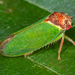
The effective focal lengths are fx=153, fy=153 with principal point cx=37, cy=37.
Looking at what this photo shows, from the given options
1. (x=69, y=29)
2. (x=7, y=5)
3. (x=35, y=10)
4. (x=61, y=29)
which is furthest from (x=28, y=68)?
(x=7, y=5)

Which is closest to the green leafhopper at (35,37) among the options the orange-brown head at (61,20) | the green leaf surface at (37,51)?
the orange-brown head at (61,20)

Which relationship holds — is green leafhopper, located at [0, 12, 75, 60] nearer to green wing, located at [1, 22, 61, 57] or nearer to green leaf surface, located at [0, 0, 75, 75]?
green wing, located at [1, 22, 61, 57]

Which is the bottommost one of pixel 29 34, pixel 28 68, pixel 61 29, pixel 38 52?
pixel 28 68

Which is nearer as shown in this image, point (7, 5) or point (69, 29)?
point (69, 29)

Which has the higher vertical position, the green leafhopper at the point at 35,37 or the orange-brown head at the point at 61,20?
the orange-brown head at the point at 61,20

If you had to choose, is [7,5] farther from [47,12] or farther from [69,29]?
[69,29]

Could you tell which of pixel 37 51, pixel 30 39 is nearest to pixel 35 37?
pixel 30 39

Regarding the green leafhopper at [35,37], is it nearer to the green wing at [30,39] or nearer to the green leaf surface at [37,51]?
the green wing at [30,39]
